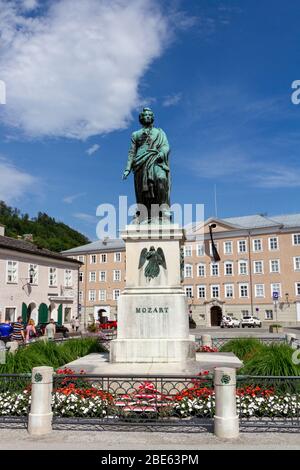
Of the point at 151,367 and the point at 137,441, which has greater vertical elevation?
the point at 151,367

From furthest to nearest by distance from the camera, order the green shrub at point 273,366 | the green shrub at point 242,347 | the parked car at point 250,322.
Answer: the parked car at point 250,322 → the green shrub at point 242,347 → the green shrub at point 273,366

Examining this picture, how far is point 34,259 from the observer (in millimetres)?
42062

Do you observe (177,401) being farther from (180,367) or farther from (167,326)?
(167,326)

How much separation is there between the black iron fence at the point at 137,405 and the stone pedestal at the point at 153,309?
1808 millimetres

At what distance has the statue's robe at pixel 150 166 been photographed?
1070cm

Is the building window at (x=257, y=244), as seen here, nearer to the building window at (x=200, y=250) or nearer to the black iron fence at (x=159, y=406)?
the building window at (x=200, y=250)

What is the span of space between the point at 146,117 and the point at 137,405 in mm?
7107

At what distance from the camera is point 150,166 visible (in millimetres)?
10695

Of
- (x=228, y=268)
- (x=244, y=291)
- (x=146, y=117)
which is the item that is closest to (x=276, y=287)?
(x=244, y=291)

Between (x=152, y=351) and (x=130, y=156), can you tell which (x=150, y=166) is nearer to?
(x=130, y=156)

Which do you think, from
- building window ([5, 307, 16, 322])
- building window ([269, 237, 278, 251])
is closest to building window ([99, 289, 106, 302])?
building window ([269, 237, 278, 251])

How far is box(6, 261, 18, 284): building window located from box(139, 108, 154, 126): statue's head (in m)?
30.1

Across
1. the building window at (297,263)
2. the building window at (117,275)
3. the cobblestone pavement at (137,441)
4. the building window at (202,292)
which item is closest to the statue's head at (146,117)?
the cobblestone pavement at (137,441)
